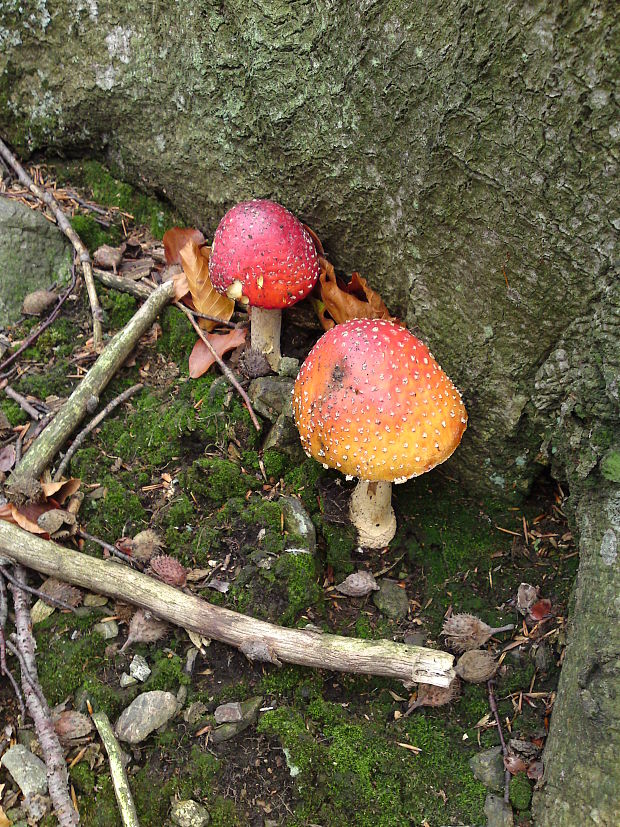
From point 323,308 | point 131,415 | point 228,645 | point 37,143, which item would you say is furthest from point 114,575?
point 37,143

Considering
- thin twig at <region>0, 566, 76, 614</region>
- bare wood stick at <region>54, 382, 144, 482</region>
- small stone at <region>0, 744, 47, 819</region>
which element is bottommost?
small stone at <region>0, 744, 47, 819</region>

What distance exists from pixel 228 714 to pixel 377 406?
1293 millimetres

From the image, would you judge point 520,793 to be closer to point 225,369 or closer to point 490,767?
point 490,767

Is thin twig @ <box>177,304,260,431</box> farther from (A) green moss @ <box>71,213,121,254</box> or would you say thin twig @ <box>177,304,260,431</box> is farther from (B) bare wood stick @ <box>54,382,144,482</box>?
(A) green moss @ <box>71,213,121,254</box>

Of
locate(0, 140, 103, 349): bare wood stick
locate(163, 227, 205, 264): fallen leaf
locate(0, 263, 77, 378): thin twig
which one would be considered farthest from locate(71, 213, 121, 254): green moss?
locate(163, 227, 205, 264): fallen leaf

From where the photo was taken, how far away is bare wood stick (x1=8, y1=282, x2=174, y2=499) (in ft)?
9.66

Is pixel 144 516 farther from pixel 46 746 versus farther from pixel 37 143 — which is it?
pixel 37 143

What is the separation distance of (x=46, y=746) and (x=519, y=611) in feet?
6.43

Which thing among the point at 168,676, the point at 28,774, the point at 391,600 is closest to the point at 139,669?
the point at 168,676

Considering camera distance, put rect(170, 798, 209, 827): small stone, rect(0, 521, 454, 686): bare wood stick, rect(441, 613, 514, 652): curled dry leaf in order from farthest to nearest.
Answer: rect(441, 613, 514, 652): curled dry leaf
rect(0, 521, 454, 686): bare wood stick
rect(170, 798, 209, 827): small stone

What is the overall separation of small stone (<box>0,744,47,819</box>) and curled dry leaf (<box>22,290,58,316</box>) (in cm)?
222

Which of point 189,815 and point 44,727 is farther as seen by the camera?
point 44,727

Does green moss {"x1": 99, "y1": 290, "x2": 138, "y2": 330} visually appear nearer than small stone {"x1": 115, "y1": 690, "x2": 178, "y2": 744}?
No

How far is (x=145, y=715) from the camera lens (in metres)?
2.40
